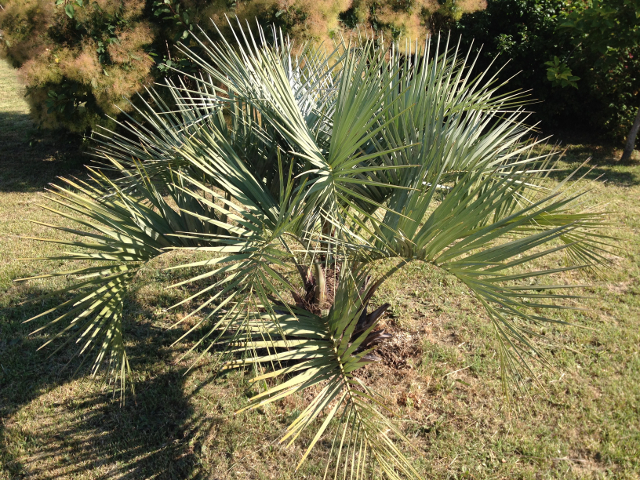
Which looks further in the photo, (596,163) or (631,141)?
(596,163)

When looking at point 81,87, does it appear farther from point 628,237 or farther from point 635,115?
point 635,115

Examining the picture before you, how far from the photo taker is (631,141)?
598cm

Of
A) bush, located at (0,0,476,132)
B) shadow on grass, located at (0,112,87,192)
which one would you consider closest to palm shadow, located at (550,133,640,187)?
bush, located at (0,0,476,132)

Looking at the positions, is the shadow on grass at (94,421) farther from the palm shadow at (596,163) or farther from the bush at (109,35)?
the palm shadow at (596,163)

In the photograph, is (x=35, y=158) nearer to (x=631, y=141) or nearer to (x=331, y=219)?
(x=331, y=219)

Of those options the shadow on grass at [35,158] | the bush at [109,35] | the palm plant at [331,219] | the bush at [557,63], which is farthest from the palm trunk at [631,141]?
the shadow on grass at [35,158]

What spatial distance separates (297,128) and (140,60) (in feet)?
13.3

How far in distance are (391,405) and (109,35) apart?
4814 millimetres

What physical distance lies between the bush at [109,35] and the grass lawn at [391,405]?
2.46 metres

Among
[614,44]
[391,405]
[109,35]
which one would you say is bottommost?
[391,405]

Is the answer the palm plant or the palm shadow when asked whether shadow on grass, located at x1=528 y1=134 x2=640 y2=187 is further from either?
the palm plant

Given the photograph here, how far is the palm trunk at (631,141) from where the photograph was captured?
582 cm

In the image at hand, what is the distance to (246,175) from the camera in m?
1.92

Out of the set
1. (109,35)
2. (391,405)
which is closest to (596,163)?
(391,405)
